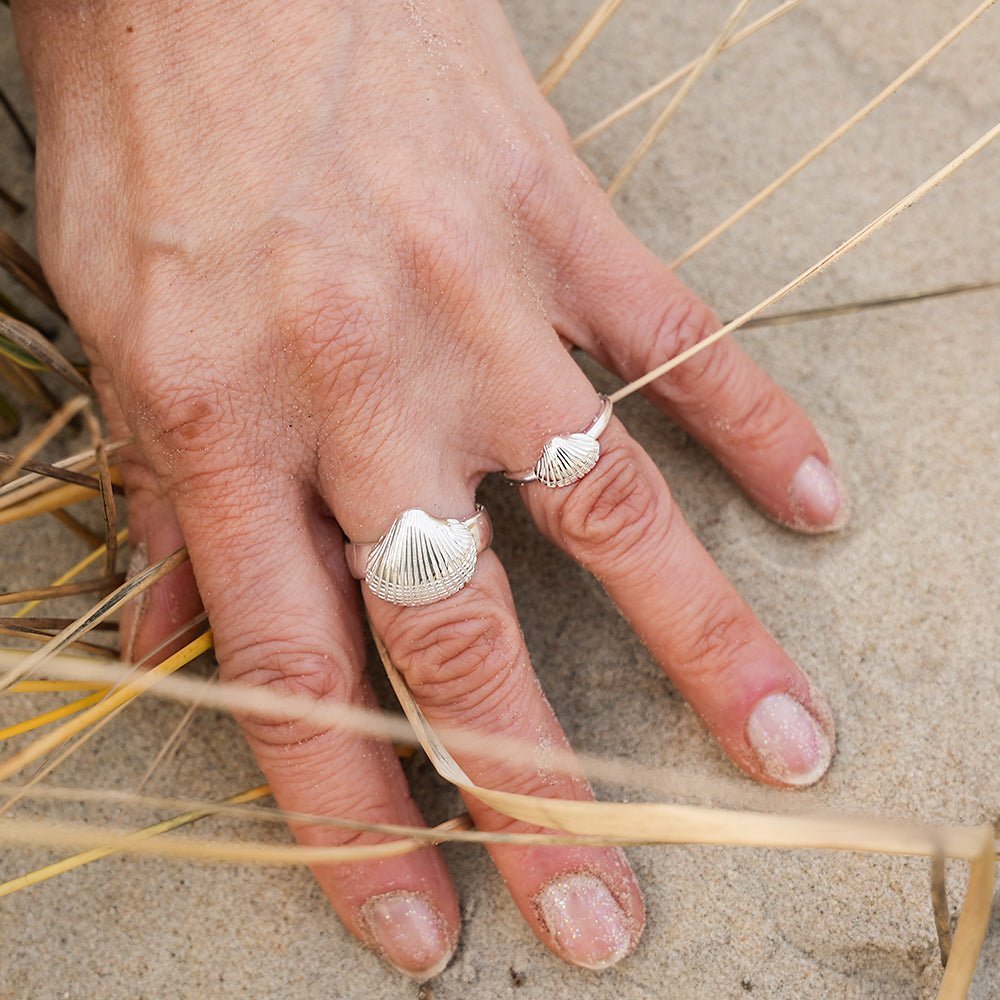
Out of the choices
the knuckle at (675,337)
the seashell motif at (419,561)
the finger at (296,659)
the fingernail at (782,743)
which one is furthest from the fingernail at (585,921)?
the knuckle at (675,337)

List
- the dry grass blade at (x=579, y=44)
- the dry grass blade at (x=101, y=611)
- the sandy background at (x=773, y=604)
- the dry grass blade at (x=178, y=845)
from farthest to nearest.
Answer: the dry grass blade at (x=579, y=44)
the sandy background at (x=773, y=604)
the dry grass blade at (x=101, y=611)
the dry grass blade at (x=178, y=845)

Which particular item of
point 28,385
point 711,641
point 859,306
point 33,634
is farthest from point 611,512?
point 28,385

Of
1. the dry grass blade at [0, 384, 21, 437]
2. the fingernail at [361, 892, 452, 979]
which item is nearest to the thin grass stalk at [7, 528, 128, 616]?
the dry grass blade at [0, 384, 21, 437]

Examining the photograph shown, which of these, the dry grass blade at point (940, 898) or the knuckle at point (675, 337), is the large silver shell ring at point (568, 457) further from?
the dry grass blade at point (940, 898)

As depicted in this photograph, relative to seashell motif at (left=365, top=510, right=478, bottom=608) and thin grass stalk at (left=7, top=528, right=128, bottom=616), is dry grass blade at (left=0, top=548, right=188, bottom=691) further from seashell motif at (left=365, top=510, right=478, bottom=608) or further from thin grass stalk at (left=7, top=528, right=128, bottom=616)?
seashell motif at (left=365, top=510, right=478, bottom=608)

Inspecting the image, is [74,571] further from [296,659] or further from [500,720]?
[500,720]

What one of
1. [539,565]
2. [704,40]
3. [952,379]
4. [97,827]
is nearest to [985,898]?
[539,565]
